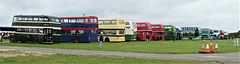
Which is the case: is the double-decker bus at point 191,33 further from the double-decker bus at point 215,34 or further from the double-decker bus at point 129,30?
the double-decker bus at point 129,30

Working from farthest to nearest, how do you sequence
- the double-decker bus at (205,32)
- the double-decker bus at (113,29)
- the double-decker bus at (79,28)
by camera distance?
the double-decker bus at (205,32) → the double-decker bus at (113,29) → the double-decker bus at (79,28)

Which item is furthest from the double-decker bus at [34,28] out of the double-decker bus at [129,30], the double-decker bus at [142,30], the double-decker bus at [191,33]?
the double-decker bus at [191,33]

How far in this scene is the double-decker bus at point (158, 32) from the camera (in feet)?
189

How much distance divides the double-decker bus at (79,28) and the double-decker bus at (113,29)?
329cm

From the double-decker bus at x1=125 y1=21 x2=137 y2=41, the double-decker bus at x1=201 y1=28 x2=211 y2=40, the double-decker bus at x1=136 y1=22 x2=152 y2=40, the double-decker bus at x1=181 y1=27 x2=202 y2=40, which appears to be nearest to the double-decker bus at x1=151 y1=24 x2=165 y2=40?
the double-decker bus at x1=136 y1=22 x2=152 y2=40

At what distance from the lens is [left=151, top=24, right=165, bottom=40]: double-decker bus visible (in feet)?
189

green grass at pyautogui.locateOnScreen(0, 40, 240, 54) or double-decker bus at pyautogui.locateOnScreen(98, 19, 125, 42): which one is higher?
double-decker bus at pyautogui.locateOnScreen(98, 19, 125, 42)

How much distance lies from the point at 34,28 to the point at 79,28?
720cm

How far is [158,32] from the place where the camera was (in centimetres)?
5838

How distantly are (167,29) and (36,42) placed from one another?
36.8m

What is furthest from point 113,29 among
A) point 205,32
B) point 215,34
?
point 215,34

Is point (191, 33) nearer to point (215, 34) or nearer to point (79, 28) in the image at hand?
point (215, 34)

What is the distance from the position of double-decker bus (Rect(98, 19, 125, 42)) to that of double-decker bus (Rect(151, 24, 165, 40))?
18484mm

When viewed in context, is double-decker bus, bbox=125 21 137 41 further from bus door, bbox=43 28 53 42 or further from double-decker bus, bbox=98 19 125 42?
bus door, bbox=43 28 53 42
